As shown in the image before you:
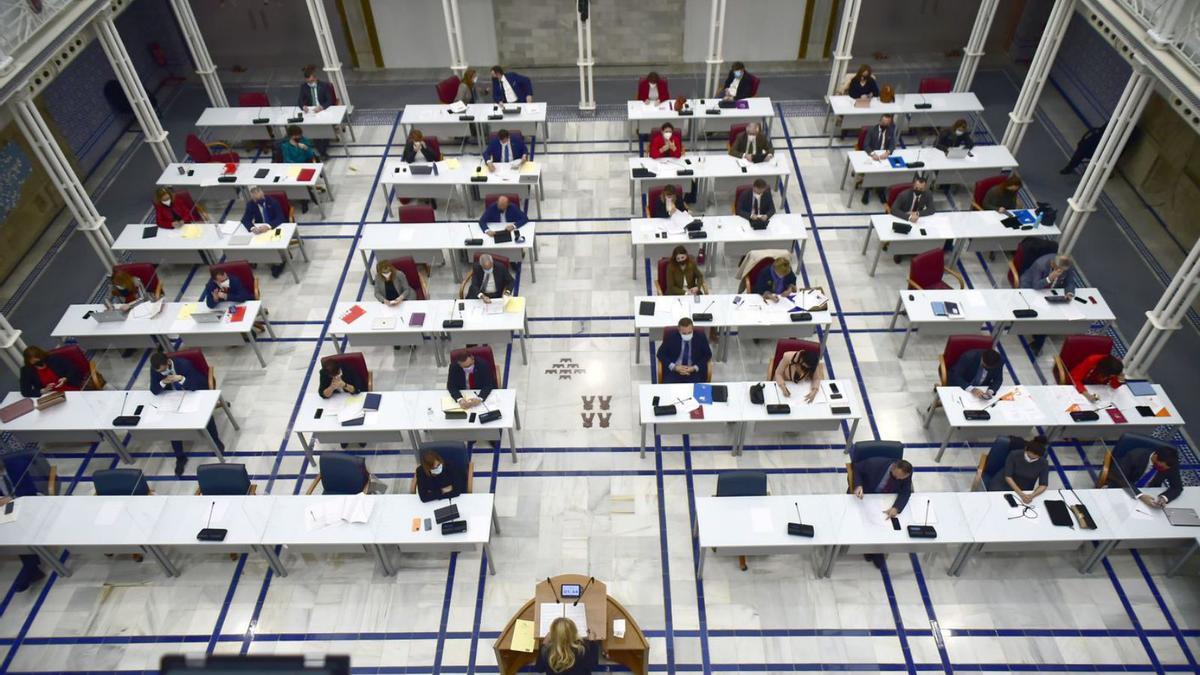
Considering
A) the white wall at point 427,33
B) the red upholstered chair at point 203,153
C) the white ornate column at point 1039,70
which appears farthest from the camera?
the white wall at point 427,33

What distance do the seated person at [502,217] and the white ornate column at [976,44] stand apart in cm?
961

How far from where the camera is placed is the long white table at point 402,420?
9102 mm

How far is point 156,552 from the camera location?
27.4 feet

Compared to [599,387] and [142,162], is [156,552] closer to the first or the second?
[599,387]

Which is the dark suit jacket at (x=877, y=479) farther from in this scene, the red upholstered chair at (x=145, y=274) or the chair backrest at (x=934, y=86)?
the red upholstered chair at (x=145, y=274)

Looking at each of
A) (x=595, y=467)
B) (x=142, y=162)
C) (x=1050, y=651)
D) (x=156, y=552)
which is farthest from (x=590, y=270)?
(x=142, y=162)

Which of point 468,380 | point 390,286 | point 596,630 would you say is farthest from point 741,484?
point 390,286

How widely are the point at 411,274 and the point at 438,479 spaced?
3.81 metres

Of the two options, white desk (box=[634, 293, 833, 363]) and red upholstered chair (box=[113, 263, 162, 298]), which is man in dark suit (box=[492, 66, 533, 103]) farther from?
red upholstered chair (box=[113, 263, 162, 298])

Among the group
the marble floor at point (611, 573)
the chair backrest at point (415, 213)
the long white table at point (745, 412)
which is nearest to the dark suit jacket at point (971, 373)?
the marble floor at point (611, 573)

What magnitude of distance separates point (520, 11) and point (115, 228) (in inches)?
367

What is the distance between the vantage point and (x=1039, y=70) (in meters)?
12.8

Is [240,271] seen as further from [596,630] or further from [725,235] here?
[596,630]

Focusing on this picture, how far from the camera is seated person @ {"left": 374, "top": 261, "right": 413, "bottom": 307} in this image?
1038cm
